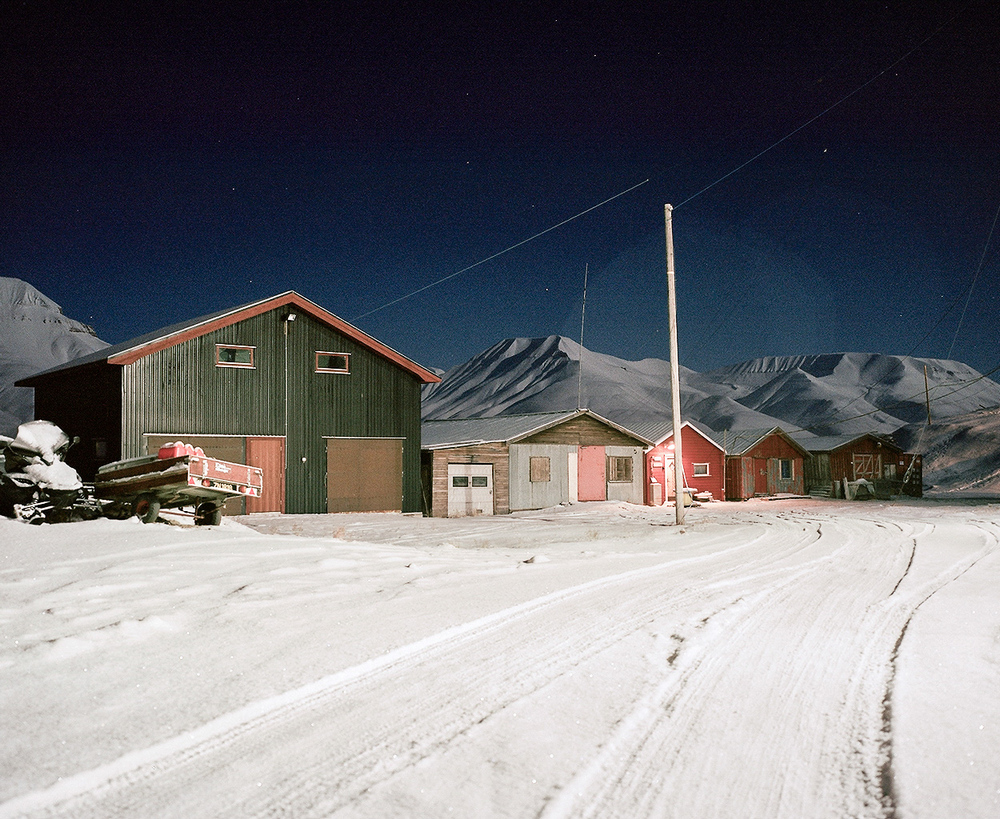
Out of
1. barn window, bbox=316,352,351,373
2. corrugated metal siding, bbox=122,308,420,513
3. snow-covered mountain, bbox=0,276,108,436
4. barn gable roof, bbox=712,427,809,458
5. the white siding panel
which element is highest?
snow-covered mountain, bbox=0,276,108,436

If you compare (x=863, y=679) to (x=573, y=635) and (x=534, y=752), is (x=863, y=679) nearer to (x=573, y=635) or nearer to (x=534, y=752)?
(x=573, y=635)

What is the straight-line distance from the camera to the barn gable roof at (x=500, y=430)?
29031 millimetres

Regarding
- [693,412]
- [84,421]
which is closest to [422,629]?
[84,421]

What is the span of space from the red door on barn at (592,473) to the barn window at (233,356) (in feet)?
49.4

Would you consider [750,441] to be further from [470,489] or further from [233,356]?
[233,356]

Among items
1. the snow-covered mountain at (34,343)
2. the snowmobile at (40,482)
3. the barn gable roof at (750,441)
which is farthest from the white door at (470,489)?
the snow-covered mountain at (34,343)

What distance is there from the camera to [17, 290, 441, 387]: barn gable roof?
70.3ft

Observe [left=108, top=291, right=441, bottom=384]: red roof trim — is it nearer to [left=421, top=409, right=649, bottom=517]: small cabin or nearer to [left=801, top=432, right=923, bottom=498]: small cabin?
[left=421, top=409, right=649, bottom=517]: small cabin

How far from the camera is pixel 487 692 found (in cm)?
448

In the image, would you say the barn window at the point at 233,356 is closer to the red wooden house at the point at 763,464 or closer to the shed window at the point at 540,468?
the shed window at the point at 540,468

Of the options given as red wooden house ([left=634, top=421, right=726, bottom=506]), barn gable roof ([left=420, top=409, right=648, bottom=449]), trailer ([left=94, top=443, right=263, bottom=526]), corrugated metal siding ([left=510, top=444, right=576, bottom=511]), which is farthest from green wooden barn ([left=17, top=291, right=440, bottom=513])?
red wooden house ([left=634, top=421, right=726, bottom=506])

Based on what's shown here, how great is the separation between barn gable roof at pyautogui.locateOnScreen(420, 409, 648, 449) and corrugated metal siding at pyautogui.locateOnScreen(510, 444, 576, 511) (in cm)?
70

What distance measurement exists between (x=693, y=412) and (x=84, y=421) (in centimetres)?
18354

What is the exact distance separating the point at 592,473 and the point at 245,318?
16561 mm
